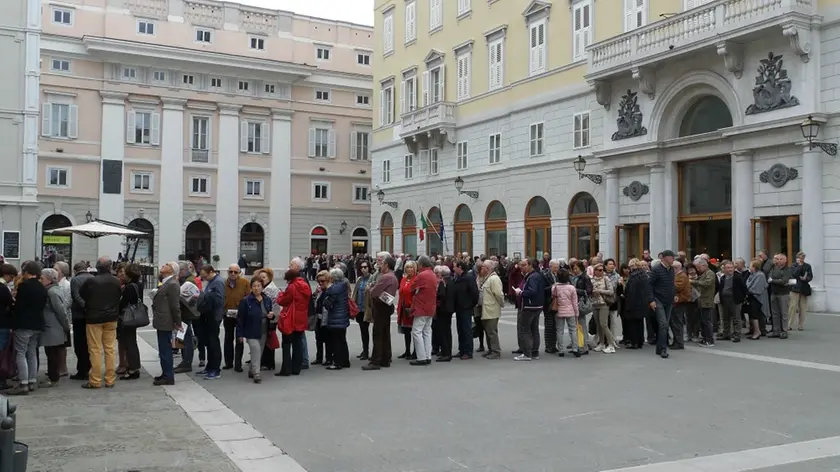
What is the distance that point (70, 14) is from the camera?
4378 cm

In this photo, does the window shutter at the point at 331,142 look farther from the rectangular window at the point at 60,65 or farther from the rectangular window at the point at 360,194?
the rectangular window at the point at 60,65

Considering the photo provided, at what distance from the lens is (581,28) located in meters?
27.4

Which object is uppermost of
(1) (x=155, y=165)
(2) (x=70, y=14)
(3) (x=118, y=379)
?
(2) (x=70, y=14)

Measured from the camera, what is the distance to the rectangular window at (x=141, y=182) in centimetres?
4509

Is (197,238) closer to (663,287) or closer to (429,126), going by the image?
(429,126)

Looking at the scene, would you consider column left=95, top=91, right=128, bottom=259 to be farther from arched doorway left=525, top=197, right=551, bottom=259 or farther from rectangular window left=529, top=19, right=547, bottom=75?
rectangular window left=529, top=19, right=547, bottom=75

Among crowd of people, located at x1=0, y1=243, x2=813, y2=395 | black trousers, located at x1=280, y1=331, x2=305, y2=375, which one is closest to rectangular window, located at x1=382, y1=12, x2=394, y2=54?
crowd of people, located at x1=0, y1=243, x2=813, y2=395

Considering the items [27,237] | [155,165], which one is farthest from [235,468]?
[155,165]

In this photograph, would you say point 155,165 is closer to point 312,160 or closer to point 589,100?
point 312,160

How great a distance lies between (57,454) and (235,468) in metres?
1.72

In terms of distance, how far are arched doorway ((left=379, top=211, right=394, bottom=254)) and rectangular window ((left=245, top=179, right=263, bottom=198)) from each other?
10.8 metres

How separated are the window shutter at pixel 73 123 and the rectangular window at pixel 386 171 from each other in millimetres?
17754

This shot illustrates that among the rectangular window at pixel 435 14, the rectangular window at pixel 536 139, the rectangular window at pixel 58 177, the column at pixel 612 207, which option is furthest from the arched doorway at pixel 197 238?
the column at pixel 612 207

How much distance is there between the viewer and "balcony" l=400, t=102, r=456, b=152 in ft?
113
